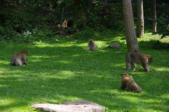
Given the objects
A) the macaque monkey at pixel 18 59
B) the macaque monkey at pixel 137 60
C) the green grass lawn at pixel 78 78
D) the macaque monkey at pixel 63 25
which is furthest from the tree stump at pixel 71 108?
the macaque monkey at pixel 63 25

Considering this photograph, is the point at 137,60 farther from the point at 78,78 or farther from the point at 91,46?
the point at 91,46

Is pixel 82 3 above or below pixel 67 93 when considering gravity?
above

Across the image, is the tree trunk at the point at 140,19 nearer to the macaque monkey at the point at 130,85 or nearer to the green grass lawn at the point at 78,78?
the green grass lawn at the point at 78,78

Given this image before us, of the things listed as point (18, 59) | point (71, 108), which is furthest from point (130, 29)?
point (71, 108)

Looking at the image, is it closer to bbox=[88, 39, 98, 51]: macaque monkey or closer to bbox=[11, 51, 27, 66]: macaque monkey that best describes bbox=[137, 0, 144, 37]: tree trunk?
bbox=[88, 39, 98, 51]: macaque monkey

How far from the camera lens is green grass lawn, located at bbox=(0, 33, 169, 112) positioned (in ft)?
35.2

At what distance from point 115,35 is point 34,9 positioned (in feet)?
32.8

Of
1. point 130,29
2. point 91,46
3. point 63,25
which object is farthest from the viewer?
point 63,25

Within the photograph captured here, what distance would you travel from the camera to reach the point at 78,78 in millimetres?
15703

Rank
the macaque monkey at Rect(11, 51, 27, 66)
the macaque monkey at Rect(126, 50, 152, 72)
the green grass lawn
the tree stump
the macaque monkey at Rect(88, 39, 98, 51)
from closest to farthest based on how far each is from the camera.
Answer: the tree stump → the green grass lawn → the macaque monkey at Rect(126, 50, 152, 72) → the macaque monkey at Rect(11, 51, 27, 66) → the macaque monkey at Rect(88, 39, 98, 51)

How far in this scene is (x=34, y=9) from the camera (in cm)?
3528

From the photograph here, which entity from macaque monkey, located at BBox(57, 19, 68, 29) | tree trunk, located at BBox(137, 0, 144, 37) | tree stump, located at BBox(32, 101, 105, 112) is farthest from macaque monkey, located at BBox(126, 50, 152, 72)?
macaque monkey, located at BBox(57, 19, 68, 29)

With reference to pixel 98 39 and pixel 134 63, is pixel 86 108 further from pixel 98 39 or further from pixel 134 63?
pixel 98 39

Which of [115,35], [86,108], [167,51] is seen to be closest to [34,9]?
[115,35]
